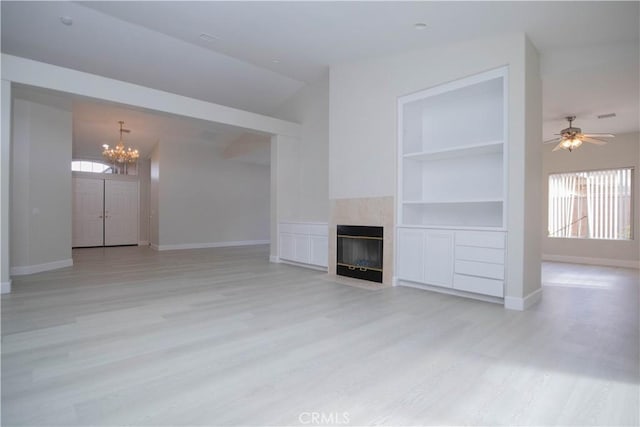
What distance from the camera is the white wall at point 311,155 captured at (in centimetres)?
684

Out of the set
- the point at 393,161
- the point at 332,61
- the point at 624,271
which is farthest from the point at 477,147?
the point at 624,271

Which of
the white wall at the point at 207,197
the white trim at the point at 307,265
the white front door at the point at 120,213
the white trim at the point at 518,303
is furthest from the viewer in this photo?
the white front door at the point at 120,213

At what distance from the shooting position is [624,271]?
20.3ft

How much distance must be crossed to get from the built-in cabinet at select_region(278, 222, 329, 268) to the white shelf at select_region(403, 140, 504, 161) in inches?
81.7

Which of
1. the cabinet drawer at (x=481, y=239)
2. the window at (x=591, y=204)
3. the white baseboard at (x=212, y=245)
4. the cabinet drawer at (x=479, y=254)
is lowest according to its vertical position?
the white baseboard at (x=212, y=245)

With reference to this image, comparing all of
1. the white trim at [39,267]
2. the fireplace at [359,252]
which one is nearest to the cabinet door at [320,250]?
the fireplace at [359,252]

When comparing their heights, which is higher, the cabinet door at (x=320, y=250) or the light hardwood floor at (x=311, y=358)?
the cabinet door at (x=320, y=250)

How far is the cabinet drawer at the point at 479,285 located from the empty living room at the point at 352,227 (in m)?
0.02

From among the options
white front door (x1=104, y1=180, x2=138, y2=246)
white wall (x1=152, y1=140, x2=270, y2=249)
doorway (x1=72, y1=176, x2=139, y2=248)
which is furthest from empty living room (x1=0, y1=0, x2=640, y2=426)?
white front door (x1=104, y1=180, x2=138, y2=246)

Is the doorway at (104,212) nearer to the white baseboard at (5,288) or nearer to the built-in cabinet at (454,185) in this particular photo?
the white baseboard at (5,288)

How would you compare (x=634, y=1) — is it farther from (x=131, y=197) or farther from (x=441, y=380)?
(x=131, y=197)

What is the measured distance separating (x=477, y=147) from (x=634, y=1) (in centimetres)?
188

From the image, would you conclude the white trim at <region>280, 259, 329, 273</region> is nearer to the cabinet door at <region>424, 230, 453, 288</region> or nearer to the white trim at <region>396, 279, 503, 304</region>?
the white trim at <region>396, 279, 503, 304</region>

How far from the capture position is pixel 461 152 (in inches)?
173
